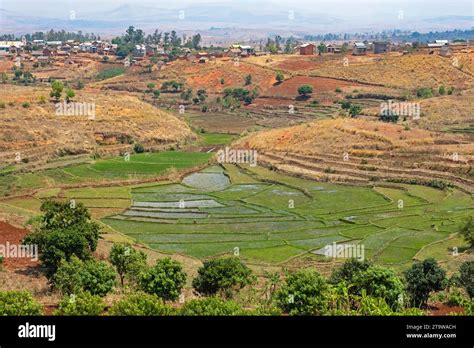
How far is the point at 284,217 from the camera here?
2494cm

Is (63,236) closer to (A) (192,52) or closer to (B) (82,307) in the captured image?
(B) (82,307)

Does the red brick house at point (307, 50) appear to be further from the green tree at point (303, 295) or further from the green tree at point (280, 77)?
the green tree at point (303, 295)

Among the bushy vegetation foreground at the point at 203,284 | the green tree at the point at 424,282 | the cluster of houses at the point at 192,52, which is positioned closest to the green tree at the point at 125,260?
the bushy vegetation foreground at the point at 203,284

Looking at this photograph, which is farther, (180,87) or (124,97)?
(180,87)

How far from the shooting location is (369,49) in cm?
8288

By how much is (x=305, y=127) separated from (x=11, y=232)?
21800 mm

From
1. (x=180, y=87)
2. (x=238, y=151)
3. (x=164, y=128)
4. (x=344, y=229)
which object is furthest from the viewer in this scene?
(x=180, y=87)

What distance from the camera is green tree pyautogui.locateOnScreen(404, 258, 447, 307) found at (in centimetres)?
1467

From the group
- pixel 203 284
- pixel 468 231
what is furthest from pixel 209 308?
pixel 468 231

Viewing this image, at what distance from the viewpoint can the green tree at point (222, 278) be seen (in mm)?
15188

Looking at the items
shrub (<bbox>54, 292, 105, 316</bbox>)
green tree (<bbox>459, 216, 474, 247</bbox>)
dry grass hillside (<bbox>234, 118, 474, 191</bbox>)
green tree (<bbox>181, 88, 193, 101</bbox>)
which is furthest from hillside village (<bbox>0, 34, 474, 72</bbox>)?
shrub (<bbox>54, 292, 105, 316</bbox>)

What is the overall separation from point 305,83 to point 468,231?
42781 millimetres

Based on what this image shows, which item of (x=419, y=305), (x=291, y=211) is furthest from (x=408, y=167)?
(x=419, y=305)

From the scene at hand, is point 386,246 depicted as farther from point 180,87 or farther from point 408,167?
point 180,87
